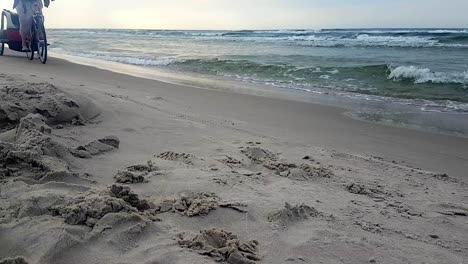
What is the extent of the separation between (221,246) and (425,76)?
9967mm

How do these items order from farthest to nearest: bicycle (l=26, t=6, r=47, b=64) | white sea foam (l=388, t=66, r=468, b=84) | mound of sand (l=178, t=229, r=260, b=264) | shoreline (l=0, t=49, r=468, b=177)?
white sea foam (l=388, t=66, r=468, b=84) < bicycle (l=26, t=6, r=47, b=64) < shoreline (l=0, t=49, r=468, b=177) < mound of sand (l=178, t=229, r=260, b=264)

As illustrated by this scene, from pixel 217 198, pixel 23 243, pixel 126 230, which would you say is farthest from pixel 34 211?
pixel 217 198

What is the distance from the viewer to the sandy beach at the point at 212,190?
207 cm

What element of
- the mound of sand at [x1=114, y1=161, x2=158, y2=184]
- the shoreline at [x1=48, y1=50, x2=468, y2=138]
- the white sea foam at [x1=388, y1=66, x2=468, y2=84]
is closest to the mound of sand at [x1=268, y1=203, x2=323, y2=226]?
the mound of sand at [x1=114, y1=161, x2=158, y2=184]

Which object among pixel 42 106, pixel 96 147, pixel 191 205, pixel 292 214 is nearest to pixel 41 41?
pixel 42 106

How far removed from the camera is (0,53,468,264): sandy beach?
6.79 feet

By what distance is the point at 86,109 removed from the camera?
4.81m

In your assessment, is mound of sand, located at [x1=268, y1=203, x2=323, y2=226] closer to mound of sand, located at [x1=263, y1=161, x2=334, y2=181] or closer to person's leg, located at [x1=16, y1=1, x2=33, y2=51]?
mound of sand, located at [x1=263, y1=161, x2=334, y2=181]

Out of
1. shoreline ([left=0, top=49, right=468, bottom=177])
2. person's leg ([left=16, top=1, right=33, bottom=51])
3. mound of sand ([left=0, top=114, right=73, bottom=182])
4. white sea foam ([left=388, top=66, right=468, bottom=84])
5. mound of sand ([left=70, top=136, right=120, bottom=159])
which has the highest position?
person's leg ([left=16, top=1, right=33, bottom=51])

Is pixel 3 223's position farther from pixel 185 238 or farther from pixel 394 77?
pixel 394 77

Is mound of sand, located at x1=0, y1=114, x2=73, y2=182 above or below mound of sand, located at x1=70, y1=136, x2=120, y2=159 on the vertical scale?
above

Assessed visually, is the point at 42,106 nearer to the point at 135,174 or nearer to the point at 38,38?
the point at 135,174

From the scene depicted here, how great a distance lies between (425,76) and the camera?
1045 cm

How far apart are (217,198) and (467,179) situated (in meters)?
2.60
